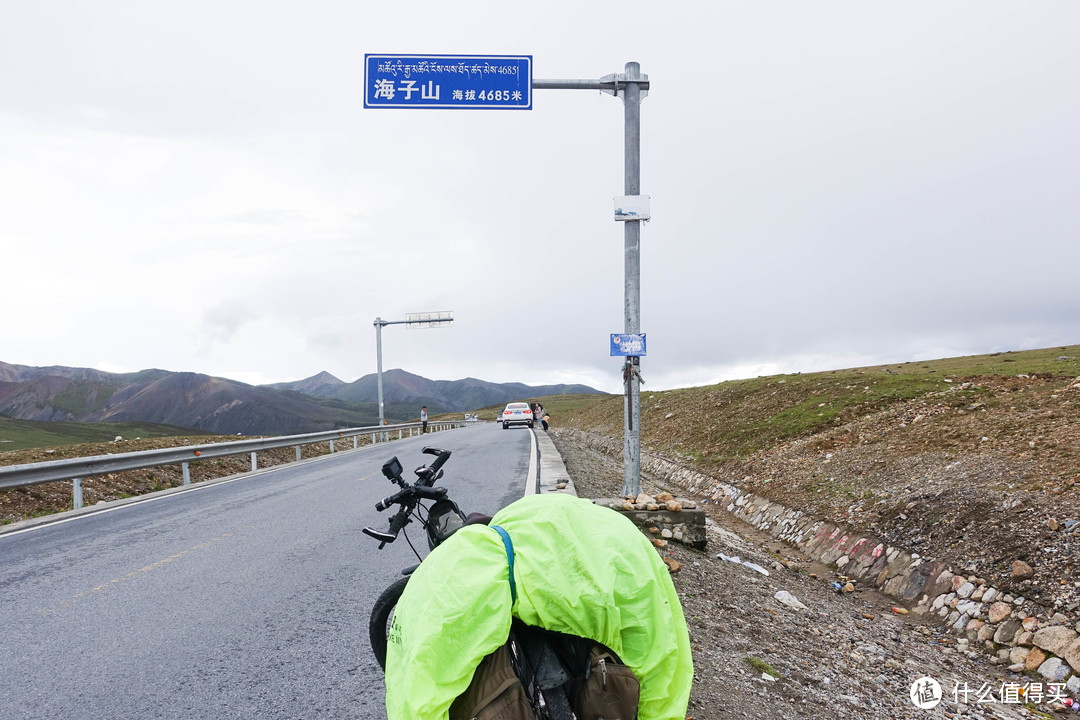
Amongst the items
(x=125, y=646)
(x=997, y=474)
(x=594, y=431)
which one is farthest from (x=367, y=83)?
(x=594, y=431)

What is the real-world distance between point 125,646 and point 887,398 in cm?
1661

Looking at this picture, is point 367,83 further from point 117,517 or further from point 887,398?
point 887,398

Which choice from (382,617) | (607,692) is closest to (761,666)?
(607,692)

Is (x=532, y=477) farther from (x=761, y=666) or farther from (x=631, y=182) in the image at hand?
(x=761, y=666)

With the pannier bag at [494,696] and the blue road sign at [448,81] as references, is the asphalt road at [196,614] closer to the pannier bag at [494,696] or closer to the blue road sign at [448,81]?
the pannier bag at [494,696]

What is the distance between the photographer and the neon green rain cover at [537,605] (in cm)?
176

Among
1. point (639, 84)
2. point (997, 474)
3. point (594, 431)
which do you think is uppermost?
point (639, 84)

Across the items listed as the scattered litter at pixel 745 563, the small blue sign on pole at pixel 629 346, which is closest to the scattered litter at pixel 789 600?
the scattered litter at pixel 745 563

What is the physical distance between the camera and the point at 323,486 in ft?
38.0

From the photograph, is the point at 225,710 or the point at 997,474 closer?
the point at 225,710

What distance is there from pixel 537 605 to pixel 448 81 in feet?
24.7

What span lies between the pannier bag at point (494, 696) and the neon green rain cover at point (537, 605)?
0.28 ft

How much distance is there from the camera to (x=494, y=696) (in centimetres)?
181

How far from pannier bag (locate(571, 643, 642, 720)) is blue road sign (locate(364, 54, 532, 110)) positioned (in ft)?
23.9
